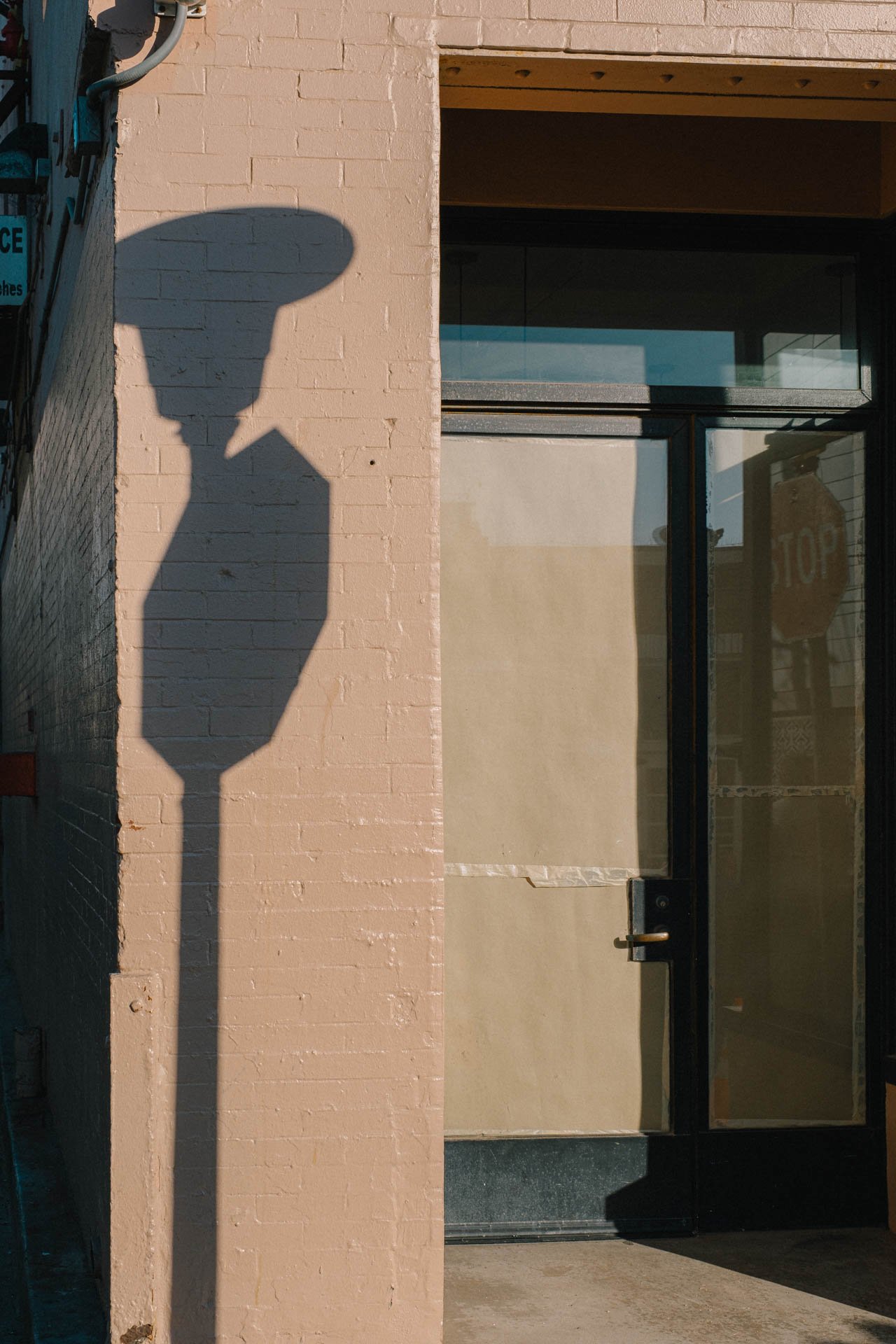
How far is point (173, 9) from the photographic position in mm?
3963

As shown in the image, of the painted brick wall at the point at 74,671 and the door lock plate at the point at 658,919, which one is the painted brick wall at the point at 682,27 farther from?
the door lock plate at the point at 658,919

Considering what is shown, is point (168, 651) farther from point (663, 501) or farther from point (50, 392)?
point (50, 392)

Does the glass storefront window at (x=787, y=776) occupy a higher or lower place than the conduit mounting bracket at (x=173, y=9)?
lower

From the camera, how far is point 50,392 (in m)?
7.06

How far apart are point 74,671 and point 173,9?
107 inches

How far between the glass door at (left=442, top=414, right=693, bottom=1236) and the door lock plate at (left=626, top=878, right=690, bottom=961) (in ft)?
0.04

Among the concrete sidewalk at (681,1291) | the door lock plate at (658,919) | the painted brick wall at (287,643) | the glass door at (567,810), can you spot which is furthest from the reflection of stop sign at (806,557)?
the concrete sidewalk at (681,1291)

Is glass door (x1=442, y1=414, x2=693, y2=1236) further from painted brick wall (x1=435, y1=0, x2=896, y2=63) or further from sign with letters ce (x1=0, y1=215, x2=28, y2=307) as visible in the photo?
sign with letters ce (x1=0, y1=215, x2=28, y2=307)

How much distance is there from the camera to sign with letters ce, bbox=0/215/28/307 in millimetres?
8398

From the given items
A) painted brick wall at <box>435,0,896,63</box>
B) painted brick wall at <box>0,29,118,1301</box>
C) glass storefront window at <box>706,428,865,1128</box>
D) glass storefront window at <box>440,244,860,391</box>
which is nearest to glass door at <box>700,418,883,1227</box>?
glass storefront window at <box>706,428,865,1128</box>

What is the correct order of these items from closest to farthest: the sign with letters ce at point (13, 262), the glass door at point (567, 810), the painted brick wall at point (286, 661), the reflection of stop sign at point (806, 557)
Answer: the painted brick wall at point (286, 661) < the glass door at point (567, 810) < the reflection of stop sign at point (806, 557) < the sign with letters ce at point (13, 262)

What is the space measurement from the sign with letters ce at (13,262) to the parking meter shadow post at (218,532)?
4.89 metres

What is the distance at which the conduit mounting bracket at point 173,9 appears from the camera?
12.9 ft

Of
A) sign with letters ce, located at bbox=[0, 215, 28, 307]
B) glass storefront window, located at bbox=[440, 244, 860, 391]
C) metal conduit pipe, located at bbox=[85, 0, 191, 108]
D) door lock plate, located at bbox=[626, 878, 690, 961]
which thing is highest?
sign with letters ce, located at bbox=[0, 215, 28, 307]
